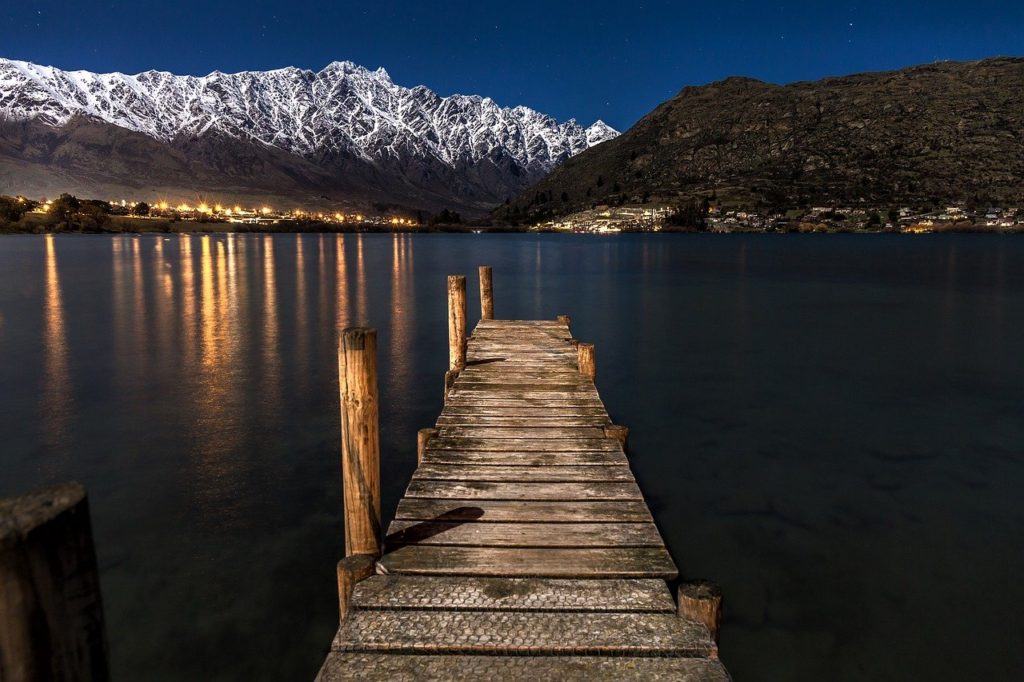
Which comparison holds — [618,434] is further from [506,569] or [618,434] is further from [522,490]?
[506,569]

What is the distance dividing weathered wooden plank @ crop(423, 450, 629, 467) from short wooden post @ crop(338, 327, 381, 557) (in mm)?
2483

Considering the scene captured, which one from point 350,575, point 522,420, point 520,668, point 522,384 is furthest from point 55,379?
point 520,668

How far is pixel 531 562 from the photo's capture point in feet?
20.7

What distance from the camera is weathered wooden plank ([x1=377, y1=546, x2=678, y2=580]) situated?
20.0 ft

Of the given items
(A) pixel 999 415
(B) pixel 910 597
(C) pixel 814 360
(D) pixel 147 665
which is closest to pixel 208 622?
(D) pixel 147 665

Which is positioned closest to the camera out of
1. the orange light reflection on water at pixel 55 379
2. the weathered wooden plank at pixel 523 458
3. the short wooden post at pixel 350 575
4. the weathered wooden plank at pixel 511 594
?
the weathered wooden plank at pixel 511 594

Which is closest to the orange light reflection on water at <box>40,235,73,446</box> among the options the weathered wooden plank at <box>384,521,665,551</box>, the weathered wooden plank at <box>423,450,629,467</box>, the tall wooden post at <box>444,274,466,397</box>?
the tall wooden post at <box>444,274,466,397</box>

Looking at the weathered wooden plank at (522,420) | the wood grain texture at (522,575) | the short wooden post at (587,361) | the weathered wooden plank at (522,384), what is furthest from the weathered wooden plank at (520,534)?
the short wooden post at (587,361)

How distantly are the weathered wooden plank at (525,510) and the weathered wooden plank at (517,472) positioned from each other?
0.75 metres

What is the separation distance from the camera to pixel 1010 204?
7229 inches

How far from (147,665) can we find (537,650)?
591 centimetres

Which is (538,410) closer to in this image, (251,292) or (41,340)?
(41,340)

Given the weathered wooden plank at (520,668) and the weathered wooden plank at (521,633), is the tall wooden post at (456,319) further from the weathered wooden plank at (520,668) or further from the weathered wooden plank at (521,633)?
the weathered wooden plank at (520,668)

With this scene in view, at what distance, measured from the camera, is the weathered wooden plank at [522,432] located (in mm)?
10258
